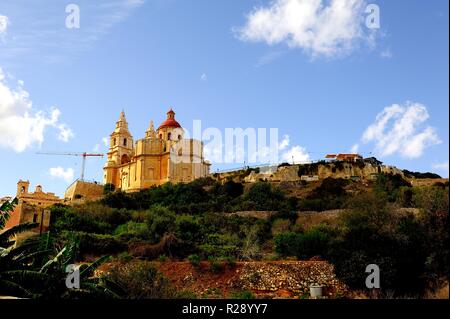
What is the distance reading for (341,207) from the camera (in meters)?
39.0

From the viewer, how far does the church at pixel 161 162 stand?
5684cm

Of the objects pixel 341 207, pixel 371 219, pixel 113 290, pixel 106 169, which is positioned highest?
pixel 106 169

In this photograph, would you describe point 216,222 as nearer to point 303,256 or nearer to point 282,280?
point 303,256

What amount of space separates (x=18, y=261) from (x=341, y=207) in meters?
29.0

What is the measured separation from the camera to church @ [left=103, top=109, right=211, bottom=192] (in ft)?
186

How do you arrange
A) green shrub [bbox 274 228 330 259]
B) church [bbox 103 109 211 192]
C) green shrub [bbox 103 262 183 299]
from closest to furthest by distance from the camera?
green shrub [bbox 103 262 183 299], green shrub [bbox 274 228 330 259], church [bbox 103 109 211 192]

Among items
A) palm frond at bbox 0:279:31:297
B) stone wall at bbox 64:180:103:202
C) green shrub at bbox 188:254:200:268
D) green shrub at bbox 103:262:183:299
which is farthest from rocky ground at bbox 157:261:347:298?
stone wall at bbox 64:180:103:202

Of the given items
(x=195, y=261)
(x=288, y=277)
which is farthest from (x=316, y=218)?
(x=195, y=261)

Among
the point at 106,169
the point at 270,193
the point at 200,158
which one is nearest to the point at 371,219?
the point at 270,193

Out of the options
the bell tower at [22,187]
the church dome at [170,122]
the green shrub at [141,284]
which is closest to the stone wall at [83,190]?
the bell tower at [22,187]

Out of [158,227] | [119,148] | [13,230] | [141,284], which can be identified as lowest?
[141,284]

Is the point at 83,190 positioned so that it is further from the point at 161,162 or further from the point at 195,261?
the point at 195,261

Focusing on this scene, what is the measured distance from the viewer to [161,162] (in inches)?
2280

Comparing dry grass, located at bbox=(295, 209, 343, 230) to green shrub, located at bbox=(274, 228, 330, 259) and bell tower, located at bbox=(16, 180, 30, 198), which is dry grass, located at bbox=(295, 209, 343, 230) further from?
bell tower, located at bbox=(16, 180, 30, 198)
